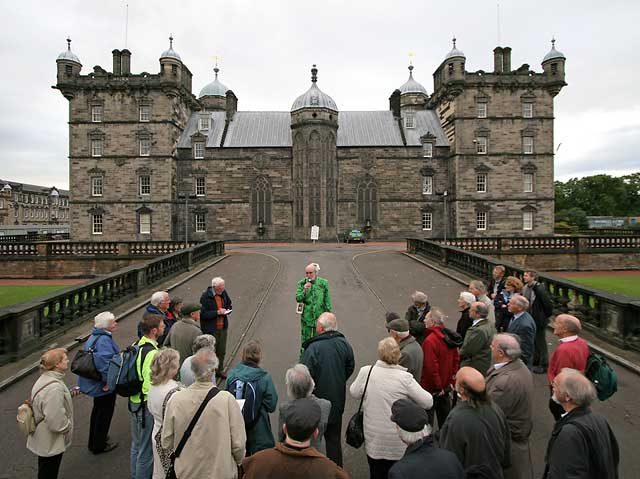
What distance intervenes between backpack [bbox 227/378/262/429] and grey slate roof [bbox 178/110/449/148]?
39.4 meters

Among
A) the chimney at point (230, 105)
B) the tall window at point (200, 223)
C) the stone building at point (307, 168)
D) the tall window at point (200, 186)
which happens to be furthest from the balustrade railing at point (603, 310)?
the chimney at point (230, 105)

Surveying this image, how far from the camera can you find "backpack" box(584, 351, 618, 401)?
4368 mm

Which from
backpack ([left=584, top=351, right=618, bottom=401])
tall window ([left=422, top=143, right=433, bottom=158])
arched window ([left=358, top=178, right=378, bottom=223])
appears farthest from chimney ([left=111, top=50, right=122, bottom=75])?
backpack ([left=584, top=351, right=618, bottom=401])

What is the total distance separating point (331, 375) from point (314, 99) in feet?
127

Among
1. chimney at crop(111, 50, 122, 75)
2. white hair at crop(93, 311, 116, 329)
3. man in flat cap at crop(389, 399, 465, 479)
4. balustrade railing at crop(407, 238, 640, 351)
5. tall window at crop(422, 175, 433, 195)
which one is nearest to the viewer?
man in flat cap at crop(389, 399, 465, 479)

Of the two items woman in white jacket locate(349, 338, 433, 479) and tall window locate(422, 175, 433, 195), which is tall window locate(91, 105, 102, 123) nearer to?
tall window locate(422, 175, 433, 195)

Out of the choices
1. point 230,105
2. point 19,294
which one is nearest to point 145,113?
point 230,105

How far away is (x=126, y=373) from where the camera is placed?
4.52 metres

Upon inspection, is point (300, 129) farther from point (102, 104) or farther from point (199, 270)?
point (199, 270)

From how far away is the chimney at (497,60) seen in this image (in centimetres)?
4175

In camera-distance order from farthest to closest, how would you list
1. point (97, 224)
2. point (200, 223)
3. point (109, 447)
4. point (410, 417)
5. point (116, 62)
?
point (116, 62)
point (200, 223)
point (97, 224)
point (109, 447)
point (410, 417)

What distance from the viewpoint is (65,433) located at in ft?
14.0

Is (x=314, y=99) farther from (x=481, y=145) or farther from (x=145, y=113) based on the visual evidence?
(x=481, y=145)

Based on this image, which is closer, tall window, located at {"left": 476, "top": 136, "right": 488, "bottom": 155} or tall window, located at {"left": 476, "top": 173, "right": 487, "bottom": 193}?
tall window, located at {"left": 476, "top": 136, "right": 488, "bottom": 155}
